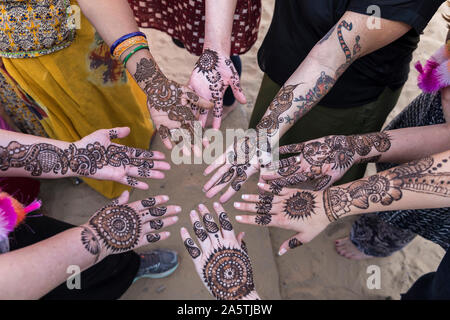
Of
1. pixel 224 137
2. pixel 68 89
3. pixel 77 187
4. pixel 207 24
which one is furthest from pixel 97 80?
pixel 224 137

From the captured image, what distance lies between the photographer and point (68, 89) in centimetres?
174

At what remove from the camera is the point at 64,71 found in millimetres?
1682

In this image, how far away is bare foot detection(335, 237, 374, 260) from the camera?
203 cm

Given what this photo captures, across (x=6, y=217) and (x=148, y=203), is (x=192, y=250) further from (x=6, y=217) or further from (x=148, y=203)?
(x=6, y=217)

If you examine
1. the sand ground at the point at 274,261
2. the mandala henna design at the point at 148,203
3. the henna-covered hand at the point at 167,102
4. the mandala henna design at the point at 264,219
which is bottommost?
the sand ground at the point at 274,261

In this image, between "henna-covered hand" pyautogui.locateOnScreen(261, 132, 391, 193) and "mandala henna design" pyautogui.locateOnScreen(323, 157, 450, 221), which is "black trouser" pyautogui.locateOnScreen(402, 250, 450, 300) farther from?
"henna-covered hand" pyautogui.locateOnScreen(261, 132, 391, 193)

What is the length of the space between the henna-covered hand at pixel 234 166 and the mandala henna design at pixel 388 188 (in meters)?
0.37

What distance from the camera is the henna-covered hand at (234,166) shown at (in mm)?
1484

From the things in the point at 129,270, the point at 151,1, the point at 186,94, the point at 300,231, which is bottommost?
the point at 129,270

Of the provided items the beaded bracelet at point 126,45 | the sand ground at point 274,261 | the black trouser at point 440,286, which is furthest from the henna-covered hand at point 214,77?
the black trouser at point 440,286

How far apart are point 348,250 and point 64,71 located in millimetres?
2044

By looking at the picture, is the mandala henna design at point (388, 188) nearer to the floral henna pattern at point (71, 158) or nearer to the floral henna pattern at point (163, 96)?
the floral henna pattern at point (163, 96)

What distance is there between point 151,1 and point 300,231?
5.42 ft

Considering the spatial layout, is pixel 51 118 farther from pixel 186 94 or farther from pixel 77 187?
pixel 186 94
